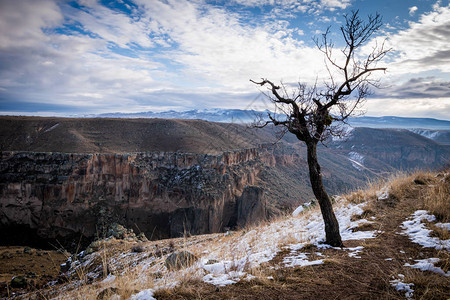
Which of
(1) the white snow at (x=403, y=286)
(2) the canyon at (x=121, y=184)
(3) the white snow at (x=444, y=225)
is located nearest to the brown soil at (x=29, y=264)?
(2) the canyon at (x=121, y=184)

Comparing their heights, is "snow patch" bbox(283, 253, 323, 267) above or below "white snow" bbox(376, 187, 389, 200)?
below

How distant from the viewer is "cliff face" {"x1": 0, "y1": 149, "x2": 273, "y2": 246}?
28719 mm

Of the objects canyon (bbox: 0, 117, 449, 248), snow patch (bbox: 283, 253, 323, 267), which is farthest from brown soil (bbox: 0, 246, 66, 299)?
snow patch (bbox: 283, 253, 323, 267)

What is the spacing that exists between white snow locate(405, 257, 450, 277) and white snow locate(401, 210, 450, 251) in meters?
0.60

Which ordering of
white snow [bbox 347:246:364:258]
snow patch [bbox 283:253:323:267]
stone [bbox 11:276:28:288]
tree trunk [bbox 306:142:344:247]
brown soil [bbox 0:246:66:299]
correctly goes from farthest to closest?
brown soil [bbox 0:246:66:299]
stone [bbox 11:276:28:288]
tree trunk [bbox 306:142:344:247]
white snow [bbox 347:246:364:258]
snow patch [bbox 283:253:323:267]

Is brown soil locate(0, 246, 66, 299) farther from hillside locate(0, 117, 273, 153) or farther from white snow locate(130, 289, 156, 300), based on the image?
hillside locate(0, 117, 273, 153)

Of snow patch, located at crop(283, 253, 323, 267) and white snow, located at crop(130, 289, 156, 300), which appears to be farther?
snow patch, located at crop(283, 253, 323, 267)

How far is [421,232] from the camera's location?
14.6 feet

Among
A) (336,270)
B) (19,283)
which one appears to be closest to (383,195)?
(336,270)

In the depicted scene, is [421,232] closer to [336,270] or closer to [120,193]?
[336,270]

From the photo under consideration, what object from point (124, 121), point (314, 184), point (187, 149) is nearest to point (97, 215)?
point (187, 149)

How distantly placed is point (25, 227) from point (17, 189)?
5069mm

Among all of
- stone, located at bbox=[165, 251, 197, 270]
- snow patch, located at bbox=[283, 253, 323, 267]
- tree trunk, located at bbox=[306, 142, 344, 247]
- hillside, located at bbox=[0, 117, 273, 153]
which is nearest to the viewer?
snow patch, located at bbox=[283, 253, 323, 267]

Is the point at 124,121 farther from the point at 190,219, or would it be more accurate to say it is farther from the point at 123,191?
the point at 190,219
